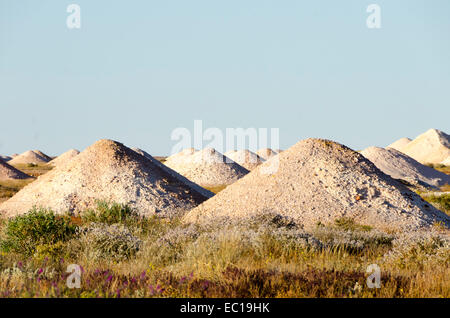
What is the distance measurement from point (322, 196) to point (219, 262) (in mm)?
9380

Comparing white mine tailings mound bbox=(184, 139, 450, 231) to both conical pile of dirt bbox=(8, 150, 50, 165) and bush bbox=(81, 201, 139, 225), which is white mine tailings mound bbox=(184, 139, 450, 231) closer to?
bush bbox=(81, 201, 139, 225)

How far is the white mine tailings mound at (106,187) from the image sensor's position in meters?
20.6

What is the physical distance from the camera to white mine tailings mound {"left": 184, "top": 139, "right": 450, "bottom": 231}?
53.7ft

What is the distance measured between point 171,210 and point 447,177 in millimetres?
40043

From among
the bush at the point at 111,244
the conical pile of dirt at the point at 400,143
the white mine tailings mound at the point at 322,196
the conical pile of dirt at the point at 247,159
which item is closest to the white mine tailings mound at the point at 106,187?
the white mine tailings mound at the point at 322,196

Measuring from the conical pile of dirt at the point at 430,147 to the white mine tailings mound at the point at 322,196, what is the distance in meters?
80.4

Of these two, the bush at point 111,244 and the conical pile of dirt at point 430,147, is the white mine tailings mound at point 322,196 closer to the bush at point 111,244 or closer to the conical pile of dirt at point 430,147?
the bush at point 111,244

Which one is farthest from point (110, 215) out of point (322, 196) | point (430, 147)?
point (430, 147)

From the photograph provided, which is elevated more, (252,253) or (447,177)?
(252,253)

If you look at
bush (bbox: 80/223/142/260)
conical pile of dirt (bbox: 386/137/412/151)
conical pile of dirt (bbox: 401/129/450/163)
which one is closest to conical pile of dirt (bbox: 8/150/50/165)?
conical pile of dirt (bbox: 401/129/450/163)

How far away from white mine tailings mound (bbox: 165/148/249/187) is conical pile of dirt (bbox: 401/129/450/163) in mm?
54756
